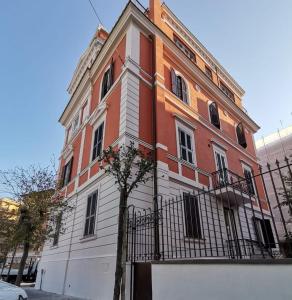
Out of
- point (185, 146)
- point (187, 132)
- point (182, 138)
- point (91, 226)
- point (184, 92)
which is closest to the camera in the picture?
point (91, 226)

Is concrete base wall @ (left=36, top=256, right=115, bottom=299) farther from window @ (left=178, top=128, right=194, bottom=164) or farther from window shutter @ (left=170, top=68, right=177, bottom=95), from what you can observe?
window shutter @ (left=170, top=68, right=177, bottom=95)

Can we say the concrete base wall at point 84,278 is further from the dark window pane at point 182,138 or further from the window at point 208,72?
the window at point 208,72

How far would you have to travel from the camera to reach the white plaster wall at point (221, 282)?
10.9ft

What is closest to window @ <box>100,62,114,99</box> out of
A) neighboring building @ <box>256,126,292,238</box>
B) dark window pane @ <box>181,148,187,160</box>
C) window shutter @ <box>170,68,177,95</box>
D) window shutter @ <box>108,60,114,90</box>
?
window shutter @ <box>108,60,114,90</box>

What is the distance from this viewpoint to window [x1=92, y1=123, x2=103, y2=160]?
1084 centimetres

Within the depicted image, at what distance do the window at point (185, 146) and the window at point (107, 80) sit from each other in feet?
13.3

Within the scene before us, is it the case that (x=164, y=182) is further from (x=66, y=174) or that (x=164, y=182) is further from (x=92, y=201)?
(x=66, y=174)

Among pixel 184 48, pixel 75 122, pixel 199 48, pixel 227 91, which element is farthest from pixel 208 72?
pixel 75 122

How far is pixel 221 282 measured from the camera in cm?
397

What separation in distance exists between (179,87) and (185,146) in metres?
3.62

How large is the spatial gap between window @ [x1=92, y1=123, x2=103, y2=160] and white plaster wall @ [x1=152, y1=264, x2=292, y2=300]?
647 centimetres

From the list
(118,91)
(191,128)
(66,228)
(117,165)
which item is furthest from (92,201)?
(191,128)

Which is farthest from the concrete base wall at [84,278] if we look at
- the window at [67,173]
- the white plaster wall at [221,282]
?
the window at [67,173]

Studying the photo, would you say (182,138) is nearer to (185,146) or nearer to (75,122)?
(185,146)
